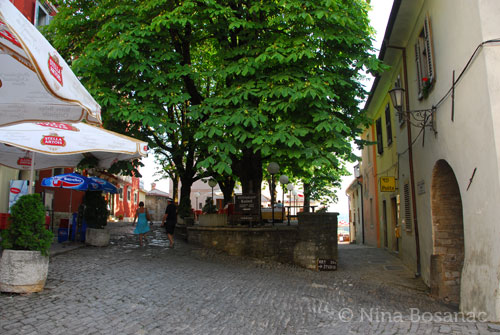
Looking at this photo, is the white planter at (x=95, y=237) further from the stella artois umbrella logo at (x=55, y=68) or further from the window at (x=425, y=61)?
the stella artois umbrella logo at (x=55, y=68)

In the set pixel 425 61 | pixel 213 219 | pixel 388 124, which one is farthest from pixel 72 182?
pixel 388 124

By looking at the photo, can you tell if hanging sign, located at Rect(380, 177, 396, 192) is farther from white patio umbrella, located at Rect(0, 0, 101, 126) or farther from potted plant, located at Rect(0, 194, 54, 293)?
white patio umbrella, located at Rect(0, 0, 101, 126)

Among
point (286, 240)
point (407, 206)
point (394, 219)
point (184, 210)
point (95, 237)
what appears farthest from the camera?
point (184, 210)

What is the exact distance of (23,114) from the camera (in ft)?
14.7

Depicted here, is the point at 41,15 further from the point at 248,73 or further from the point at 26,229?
the point at 26,229

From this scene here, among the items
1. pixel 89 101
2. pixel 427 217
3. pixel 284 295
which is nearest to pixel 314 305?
pixel 284 295

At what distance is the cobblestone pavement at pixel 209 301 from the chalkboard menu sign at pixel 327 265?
59 centimetres

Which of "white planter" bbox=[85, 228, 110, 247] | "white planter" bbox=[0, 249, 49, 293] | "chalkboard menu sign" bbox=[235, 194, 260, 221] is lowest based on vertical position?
"white planter" bbox=[0, 249, 49, 293]

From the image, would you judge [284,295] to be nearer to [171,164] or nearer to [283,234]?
[283,234]

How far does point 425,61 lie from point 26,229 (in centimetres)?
904

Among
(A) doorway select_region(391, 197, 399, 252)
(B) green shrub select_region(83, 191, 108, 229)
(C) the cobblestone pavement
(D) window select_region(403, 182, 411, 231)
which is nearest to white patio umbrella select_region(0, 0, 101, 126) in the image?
(C) the cobblestone pavement

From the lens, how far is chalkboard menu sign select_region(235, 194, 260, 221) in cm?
1291

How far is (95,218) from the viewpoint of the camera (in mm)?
12234

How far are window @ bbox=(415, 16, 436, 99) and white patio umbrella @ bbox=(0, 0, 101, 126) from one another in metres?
7.37
